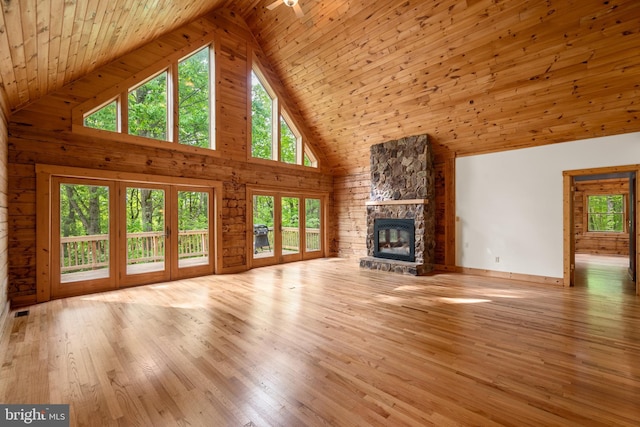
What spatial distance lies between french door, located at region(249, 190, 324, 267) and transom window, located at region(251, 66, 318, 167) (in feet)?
3.52

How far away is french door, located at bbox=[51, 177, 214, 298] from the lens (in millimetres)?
4660

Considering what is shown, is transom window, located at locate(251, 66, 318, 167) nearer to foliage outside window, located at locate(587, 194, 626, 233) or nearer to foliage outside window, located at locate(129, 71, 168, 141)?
foliage outside window, located at locate(129, 71, 168, 141)

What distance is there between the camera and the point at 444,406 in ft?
6.31

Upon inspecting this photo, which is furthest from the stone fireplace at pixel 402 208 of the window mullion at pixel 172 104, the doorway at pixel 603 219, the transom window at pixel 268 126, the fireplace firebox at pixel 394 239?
the doorway at pixel 603 219

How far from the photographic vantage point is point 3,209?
3730mm

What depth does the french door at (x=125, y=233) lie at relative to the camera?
4660 millimetres

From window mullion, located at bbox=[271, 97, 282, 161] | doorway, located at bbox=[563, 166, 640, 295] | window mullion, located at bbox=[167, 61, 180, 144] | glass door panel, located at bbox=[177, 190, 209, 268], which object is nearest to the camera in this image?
window mullion, located at bbox=[167, 61, 180, 144]

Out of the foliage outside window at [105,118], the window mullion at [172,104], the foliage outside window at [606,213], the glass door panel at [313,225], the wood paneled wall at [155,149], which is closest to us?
the wood paneled wall at [155,149]

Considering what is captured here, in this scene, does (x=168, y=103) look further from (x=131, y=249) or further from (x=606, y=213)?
(x=606, y=213)

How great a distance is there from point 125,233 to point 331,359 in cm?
458

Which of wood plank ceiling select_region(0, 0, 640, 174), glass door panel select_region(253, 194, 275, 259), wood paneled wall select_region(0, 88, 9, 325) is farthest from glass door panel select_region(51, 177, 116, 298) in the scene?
glass door panel select_region(253, 194, 275, 259)

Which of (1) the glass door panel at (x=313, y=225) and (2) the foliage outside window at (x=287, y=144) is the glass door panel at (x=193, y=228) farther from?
(1) the glass door panel at (x=313, y=225)

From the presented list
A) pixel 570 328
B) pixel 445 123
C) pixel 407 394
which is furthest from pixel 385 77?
pixel 407 394

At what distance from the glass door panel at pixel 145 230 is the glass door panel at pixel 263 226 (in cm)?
214
